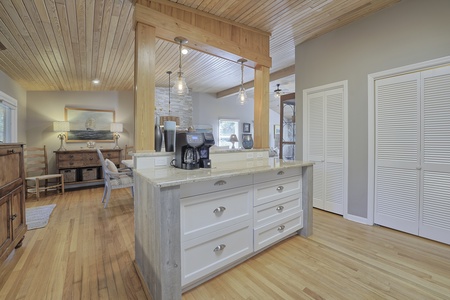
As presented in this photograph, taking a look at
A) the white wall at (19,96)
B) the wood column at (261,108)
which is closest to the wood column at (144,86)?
the wood column at (261,108)

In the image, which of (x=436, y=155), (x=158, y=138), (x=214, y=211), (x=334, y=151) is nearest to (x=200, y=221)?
(x=214, y=211)

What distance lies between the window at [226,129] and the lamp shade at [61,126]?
4440mm

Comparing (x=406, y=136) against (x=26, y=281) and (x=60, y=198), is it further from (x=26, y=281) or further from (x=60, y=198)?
(x=60, y=198)

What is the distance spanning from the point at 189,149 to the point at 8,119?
14.9 ft

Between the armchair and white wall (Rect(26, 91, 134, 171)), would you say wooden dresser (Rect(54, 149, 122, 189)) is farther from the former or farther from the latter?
the armchair

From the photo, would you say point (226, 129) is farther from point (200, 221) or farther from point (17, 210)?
point (200, 221)

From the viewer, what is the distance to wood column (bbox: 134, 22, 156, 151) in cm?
204

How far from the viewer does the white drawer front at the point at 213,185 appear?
1.53 meters

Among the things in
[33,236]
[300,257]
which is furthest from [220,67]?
[33,236]

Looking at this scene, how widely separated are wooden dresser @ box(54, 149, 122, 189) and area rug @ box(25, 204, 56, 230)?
4.02ft

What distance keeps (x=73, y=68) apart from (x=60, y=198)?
2.60 metres

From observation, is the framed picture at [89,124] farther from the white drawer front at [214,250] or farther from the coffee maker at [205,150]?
the white drawer front at [214,250]

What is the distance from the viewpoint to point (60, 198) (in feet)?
14.2

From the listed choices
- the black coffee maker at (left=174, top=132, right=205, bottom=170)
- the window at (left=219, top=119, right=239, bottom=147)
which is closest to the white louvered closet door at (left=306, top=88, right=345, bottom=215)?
the black coffee maker at (left=174, top=132, right=205, bottom=170)
